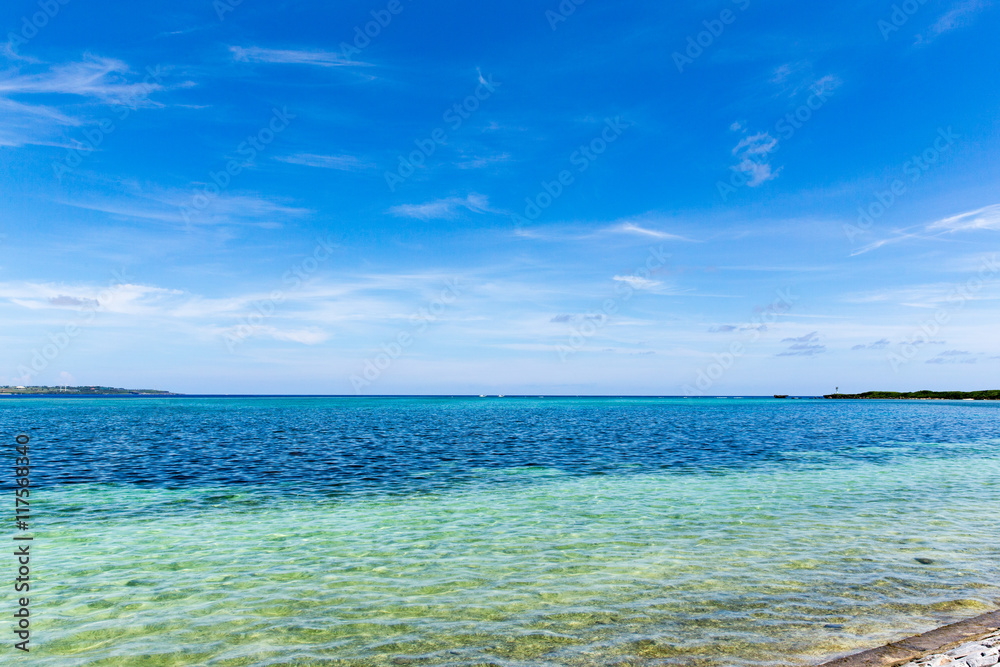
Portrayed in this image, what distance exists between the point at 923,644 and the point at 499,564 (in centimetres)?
872

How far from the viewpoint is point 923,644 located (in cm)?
916

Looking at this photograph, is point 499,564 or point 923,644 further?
point 499,564

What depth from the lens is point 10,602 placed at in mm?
11758

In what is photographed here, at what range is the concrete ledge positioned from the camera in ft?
28.1

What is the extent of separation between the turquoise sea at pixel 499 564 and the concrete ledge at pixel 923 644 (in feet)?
1.42

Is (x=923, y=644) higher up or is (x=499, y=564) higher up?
(x=923, y=644)

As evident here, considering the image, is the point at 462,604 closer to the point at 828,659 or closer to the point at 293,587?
the point at 293,587

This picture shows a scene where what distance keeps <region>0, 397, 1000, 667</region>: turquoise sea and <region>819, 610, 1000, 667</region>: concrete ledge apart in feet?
1.42

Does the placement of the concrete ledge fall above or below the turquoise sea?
above

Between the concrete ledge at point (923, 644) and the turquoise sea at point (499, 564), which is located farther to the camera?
the turquoise sea at point (499, 564)

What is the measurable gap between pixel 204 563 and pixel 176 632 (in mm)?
4413

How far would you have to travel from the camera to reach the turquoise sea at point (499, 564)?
990 cm

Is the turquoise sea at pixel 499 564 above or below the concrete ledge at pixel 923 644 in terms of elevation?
below

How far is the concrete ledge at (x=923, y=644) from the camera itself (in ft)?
28.1
